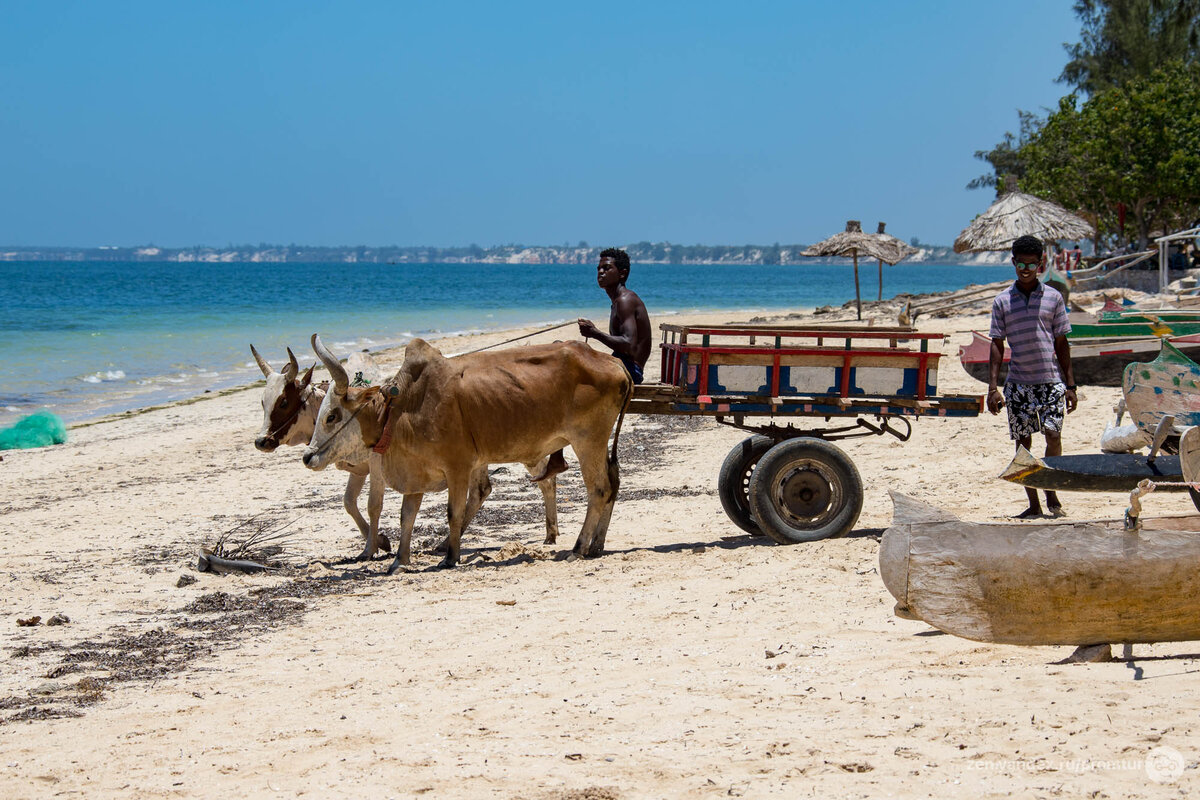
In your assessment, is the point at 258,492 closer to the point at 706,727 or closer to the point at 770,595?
the point at 770,595

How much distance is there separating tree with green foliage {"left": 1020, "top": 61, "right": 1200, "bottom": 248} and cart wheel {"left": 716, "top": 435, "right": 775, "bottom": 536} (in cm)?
3528

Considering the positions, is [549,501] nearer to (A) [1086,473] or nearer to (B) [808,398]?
(B) [808,398]

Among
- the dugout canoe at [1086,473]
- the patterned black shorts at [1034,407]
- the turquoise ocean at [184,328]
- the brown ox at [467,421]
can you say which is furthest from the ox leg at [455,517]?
the turquoise ocean at [184,328]

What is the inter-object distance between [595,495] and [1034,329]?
3462 mm

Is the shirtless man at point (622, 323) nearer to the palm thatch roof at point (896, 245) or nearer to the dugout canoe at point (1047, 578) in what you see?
the dugout canoe at point (1047, 578)

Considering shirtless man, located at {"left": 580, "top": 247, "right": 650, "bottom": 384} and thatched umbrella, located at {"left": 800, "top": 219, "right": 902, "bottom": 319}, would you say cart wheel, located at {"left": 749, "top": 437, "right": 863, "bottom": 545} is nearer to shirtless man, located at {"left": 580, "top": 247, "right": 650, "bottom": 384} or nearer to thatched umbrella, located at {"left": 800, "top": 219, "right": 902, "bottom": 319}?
shirtless man, located at {"left": 580, "top": 247, "right": 650, "bottom": 384}

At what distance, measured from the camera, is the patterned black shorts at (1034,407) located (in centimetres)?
873

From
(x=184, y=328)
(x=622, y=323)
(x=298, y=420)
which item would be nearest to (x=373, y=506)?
(x=298, y=420)

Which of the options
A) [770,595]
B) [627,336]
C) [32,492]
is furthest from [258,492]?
[770,595]

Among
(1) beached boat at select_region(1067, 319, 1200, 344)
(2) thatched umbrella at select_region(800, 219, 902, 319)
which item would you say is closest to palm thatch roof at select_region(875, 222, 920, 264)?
(2) thatched umbrella at select_region(800, 219, 902, 319)

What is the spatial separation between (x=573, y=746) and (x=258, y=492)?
8724 mm

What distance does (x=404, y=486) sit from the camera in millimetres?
9078

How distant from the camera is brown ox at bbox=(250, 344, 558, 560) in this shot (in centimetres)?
940

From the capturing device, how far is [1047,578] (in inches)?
206
